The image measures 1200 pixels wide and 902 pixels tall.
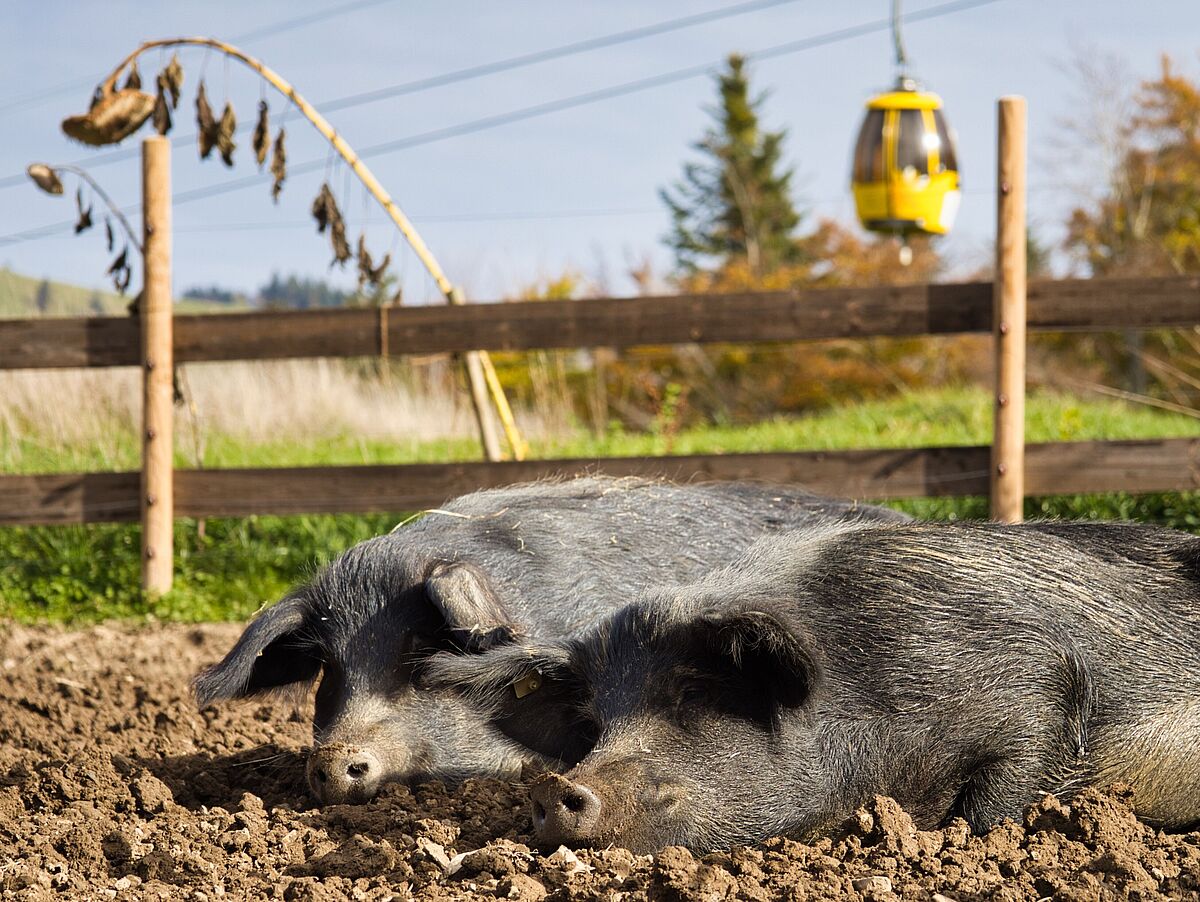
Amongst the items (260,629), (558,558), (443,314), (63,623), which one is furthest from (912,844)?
(63,623)

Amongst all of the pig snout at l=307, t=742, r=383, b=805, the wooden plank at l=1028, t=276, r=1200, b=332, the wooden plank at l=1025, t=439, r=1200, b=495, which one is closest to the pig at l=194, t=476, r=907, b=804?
the pig snout at l=307, t=742, r=383, b=805

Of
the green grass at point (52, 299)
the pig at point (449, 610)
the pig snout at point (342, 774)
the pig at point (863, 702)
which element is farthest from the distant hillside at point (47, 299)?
the pig at point (863, 702)

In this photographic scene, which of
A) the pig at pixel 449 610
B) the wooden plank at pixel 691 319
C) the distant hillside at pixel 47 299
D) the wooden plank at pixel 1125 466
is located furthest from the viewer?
the distant hillside at pixel 47 299

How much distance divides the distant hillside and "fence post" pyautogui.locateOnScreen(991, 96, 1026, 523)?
6.87 m

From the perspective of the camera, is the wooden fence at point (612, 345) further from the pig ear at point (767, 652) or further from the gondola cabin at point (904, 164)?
the pig ear at point (767, 652)

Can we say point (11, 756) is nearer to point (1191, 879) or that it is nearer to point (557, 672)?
point (557, 672)

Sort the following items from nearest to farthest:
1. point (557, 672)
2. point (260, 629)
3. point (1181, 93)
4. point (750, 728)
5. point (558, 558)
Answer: point (750, 728)
point (557, 672)
point (260, 629)
point (558, 558)
point (1181, 93)

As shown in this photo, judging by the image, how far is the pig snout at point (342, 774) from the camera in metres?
3.27

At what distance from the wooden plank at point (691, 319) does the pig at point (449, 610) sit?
7.14 ft

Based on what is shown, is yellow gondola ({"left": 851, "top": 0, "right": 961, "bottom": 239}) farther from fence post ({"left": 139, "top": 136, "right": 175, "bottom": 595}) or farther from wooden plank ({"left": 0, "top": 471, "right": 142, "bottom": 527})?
wooden plank ({"left": 0, "top": 471, "right": 142, "bottom": 527})

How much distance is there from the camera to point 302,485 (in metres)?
6.69

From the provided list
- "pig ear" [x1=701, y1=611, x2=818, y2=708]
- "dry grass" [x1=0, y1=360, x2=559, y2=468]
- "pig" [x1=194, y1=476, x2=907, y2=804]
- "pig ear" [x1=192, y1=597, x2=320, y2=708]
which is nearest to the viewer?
"pig ear" [x1=701, y1=611, x2=818, y2=708]

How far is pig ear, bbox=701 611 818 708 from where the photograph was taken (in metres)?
2.76

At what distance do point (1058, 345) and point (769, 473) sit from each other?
66.3ft
